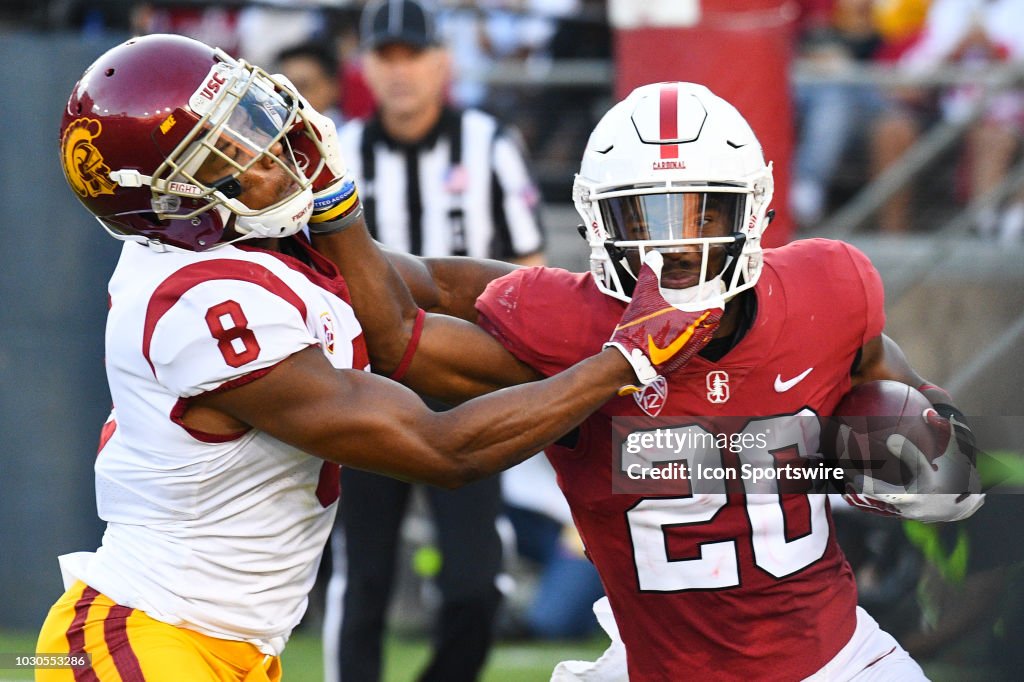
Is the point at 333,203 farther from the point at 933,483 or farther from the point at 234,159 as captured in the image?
the point at 933,483

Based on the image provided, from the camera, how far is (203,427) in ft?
8.42

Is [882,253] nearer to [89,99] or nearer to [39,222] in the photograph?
[39,222]

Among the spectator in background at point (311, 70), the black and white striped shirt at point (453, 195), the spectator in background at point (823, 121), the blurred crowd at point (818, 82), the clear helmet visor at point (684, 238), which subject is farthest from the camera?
the spectator in background at point (823, 121)

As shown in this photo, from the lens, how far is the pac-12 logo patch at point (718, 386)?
275cm

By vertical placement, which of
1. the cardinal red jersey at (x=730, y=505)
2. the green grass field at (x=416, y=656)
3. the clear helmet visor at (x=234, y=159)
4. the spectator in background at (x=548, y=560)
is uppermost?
the clear helmet visor at (x=234, y=159)

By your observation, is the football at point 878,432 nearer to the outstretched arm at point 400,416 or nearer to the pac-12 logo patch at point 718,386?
the pac-12 logo patch at point 718,386

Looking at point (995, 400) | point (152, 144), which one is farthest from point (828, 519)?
point (995, 400)

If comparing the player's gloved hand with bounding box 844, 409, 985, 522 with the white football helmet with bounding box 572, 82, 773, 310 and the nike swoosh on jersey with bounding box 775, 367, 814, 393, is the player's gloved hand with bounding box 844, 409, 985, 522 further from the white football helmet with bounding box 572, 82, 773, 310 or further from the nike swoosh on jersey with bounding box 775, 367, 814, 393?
the white football helmet with bounding box 572, 82, 773, 310

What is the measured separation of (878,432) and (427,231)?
2.15m

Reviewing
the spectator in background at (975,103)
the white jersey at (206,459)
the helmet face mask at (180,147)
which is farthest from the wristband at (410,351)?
the spectator in background at (975,103)

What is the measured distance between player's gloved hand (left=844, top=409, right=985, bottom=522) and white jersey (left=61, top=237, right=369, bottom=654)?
1078 mm

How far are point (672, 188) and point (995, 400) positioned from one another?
2856 mm

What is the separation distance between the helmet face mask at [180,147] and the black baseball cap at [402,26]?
2.07 m

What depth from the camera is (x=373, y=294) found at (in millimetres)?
2855
